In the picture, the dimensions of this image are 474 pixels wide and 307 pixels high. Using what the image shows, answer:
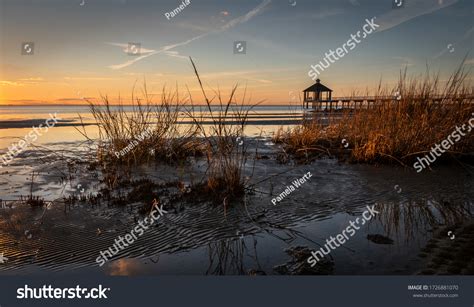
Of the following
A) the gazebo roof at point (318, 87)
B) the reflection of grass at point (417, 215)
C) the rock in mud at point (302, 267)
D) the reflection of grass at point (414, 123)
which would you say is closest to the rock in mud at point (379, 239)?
the reflection of grass at point (417, 215)

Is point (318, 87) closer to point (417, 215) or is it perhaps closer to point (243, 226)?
point (417, 215)

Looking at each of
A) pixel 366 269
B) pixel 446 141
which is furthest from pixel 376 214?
pixel 446 141

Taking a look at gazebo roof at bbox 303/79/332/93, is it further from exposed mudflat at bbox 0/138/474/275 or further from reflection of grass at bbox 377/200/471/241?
reflection of grass at bbox 377/200/471/241

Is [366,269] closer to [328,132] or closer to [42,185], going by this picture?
[42,185]

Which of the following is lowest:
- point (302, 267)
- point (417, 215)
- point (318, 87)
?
point (302, 267)

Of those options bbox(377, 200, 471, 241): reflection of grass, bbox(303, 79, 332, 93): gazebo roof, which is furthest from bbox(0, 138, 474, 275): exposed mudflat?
bbox(303, 79, 332, 93): gazebo roof

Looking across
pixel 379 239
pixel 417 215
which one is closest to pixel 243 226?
pixel 379 239

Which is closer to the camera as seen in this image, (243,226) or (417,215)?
(243,226)

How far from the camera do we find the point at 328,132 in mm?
9617

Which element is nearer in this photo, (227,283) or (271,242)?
(227,283)

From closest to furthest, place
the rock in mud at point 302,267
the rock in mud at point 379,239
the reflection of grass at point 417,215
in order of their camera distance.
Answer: the rock in mud at point 302,267 → the rock in mud at point 379,239 → the reflection of grass at point 417,215

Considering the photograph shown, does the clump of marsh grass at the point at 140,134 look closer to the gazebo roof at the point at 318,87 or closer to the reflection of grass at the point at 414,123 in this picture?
the reflection of grass at the point at 414,123

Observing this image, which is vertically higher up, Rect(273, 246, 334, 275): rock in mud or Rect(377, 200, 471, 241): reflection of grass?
Rect(377, 200, 471, 241): reflection of grass

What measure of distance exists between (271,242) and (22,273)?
6.76 ft
